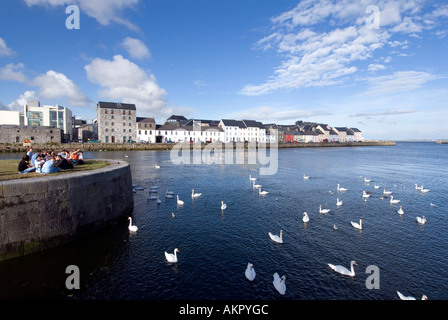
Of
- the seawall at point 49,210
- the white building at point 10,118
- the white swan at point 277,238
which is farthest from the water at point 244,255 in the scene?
the white building at point 10,118

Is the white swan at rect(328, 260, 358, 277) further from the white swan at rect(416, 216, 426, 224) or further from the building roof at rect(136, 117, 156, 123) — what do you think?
the building roof at rect(136, 117, 156, 123)

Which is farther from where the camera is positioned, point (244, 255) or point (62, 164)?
point (62, 164)

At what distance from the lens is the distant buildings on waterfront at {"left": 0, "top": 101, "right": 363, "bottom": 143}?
7319cm

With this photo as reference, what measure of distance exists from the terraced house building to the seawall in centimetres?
8377

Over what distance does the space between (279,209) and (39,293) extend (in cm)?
1617

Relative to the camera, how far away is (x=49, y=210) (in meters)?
11.3

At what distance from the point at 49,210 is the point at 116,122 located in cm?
8779

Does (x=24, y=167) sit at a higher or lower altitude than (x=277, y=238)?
higher

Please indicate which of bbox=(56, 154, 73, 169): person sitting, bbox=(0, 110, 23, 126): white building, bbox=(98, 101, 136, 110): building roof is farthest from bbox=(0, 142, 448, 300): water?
bbox=(0, 110, 23, 126): white building

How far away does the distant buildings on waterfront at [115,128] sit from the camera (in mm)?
73188

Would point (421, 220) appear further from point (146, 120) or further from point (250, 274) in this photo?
point (146, 120)

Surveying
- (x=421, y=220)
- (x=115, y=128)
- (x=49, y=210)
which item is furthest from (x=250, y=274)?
(x=115, y=128)

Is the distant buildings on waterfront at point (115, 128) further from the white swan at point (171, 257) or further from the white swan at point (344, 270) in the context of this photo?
the white swan at point (344, 270)
